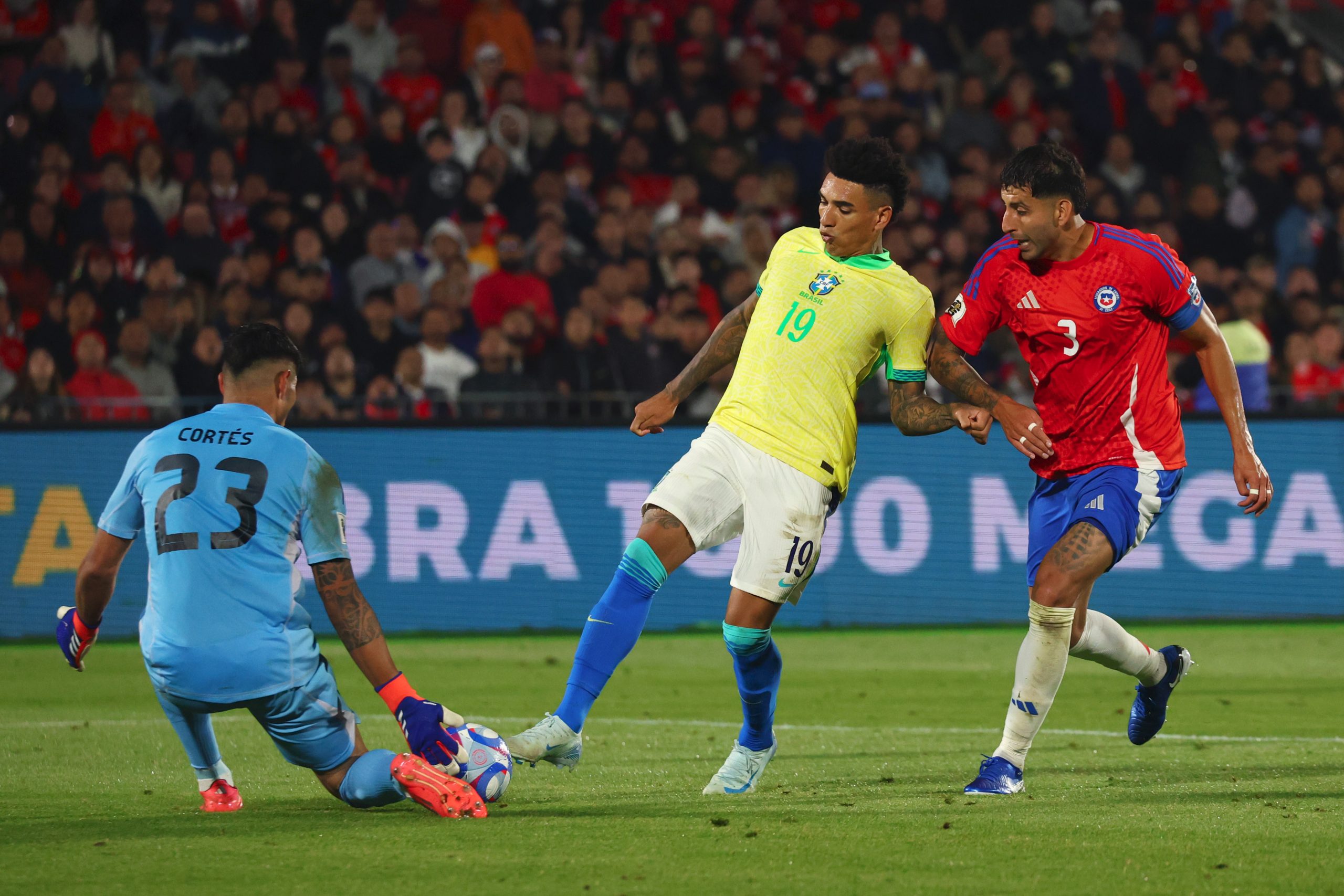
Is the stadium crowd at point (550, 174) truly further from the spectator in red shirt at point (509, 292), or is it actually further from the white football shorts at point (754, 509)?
the white football shorts at point (754, 509)

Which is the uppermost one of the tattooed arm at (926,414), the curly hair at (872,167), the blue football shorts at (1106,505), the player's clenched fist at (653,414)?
the curly hair at (872,167)

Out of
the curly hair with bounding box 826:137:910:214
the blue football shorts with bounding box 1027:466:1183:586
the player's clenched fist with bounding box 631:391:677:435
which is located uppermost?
the curly hair with bounding box 826:137:910:214

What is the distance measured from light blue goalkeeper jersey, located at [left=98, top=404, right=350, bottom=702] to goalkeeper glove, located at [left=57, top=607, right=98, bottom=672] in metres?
0.27

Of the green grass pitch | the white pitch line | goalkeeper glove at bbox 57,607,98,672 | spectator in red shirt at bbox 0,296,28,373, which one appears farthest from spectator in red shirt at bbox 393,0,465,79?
goalkeeper glove at bbox 57,607,98,672

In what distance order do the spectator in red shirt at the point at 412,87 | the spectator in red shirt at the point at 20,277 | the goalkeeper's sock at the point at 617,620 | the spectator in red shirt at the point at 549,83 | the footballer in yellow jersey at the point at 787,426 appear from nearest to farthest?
the goalkeeper's sock at the point at 617,620
the footballer in yellow jersey at the point at 787,426
the spectator in red shirt at the point at 20,277
the spectator in red shirt at the point at 412,87
the spectator in red shirt at the point at 549,83

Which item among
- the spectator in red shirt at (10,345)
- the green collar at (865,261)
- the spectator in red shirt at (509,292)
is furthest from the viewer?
the spectator in red shirt at (509,292)

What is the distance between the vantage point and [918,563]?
13008mm

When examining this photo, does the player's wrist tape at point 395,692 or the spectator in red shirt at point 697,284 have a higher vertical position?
the player's wrist tape at point 395,692

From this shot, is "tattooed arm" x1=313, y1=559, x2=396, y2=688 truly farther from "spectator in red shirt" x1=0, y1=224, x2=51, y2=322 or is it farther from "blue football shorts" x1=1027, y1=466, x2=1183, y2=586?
"spectator in red shirt" x1=0, y1=224, x2=51, y2=322

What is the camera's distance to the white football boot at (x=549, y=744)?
556 centimetres

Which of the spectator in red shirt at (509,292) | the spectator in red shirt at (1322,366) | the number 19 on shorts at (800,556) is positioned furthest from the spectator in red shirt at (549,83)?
A: the number 19 on shorts at (800,556)

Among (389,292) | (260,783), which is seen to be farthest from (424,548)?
(260,783)

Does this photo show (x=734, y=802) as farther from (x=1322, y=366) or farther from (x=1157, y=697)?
(x=1322, y=366)

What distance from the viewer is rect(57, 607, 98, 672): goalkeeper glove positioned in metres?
5.49
